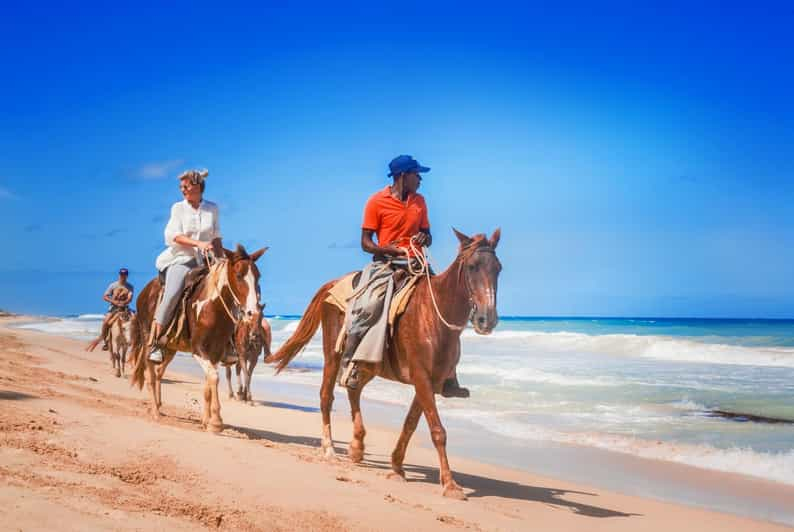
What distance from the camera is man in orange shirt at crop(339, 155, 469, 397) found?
23.4 feet

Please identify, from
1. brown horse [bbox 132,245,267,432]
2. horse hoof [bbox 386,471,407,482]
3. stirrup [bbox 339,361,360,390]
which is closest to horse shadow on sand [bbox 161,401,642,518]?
horse hoof [bbox 386,471,407,482]

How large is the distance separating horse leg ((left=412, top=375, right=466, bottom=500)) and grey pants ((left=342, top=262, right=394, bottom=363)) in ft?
1.96

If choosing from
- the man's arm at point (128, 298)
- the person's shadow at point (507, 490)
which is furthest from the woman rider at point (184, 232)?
the man's arm at point (128, 298)

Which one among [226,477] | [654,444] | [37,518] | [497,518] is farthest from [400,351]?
[654,444]

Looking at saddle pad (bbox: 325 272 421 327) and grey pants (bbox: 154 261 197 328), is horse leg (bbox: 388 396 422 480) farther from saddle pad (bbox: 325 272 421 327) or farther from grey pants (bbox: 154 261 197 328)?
grey pants (bbox: 154 261 197 328)

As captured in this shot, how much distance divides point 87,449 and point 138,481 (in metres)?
0.88

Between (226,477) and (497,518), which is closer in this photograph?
(226,477)

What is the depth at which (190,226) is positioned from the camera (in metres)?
9.01

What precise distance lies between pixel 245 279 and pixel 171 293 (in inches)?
60.3

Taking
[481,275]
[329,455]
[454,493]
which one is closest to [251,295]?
[329,455]

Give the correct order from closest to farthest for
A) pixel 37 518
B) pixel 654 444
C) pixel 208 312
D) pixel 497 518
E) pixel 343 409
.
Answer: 1. pixel 37 518
2. pixel 497 518
3. pixel 208 312
4. pixel 654 444
5. pixel 343 409

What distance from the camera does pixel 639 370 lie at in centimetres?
2409

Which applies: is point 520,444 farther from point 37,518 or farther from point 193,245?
point 37,518

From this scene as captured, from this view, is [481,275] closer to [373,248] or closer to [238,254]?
[373,248]
